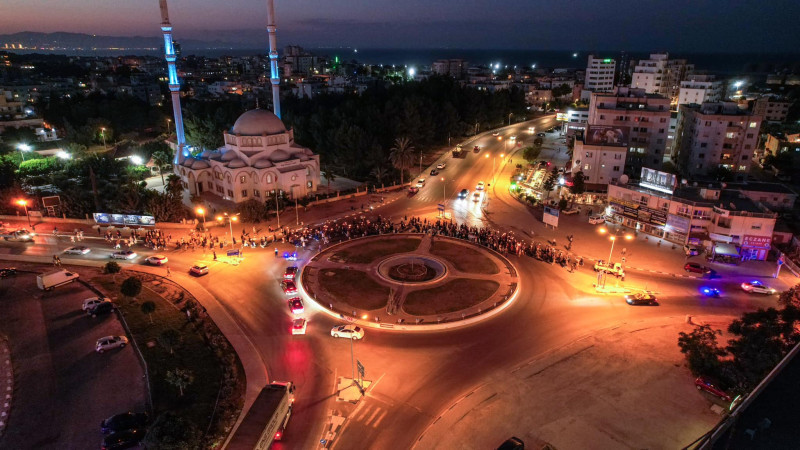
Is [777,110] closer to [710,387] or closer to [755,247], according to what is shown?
[755,247]

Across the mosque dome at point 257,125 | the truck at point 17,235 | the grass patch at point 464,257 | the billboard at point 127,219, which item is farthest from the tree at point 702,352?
the truck at point 17,235

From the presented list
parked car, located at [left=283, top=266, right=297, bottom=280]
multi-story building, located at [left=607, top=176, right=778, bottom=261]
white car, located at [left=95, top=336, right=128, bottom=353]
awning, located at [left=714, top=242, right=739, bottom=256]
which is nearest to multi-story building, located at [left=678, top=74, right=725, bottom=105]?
multi-story building, located at [left=607, top=176, right=778, bottom=261]

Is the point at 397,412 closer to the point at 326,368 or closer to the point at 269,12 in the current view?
the point at 326,368

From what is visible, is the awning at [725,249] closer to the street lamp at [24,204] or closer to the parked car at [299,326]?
the parked car at [299,326]

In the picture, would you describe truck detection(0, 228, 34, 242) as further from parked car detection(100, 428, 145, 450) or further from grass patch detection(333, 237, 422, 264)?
parked car detection(100, 428, 145, 450)

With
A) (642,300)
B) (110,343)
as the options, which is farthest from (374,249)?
(642,300)

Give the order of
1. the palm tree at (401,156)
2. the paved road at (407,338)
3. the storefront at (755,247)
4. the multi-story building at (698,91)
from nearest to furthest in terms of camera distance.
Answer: the paved road at (407,338), the storefront at (755,247), the palm tree at (401,156), the multi-story building at (698,91)
